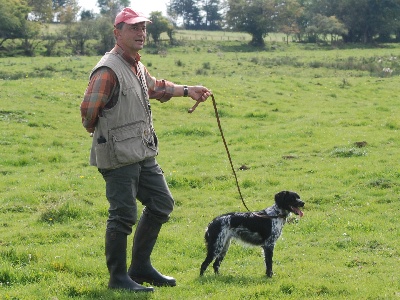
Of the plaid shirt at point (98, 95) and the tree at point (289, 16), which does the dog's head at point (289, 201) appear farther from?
the tree at point (289, 16)

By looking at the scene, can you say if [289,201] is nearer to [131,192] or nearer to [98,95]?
[131,192]

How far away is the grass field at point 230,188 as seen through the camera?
8.18 meters

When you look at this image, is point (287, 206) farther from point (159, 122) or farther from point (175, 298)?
point (159, 122)

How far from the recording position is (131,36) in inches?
281

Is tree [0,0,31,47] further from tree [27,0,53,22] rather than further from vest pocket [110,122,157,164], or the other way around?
vest pocket [110,122,157,164]

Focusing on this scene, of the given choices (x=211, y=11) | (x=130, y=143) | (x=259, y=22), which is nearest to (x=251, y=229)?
(x=130, y=143)

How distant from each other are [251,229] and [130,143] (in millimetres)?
2599

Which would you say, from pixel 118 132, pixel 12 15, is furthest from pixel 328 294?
pixel 12 15

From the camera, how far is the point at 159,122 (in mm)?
24969

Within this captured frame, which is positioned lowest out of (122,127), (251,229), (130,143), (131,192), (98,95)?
(251,229)

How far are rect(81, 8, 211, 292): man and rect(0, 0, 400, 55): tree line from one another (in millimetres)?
59561

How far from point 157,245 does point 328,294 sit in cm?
381

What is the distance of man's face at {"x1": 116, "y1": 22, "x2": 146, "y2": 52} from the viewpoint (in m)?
7.10

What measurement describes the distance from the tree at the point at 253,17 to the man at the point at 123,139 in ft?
252
